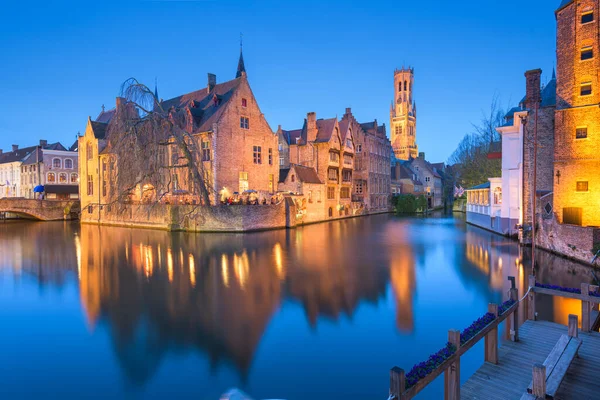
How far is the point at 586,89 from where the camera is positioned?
19453mm

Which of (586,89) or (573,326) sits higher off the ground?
(586,89)

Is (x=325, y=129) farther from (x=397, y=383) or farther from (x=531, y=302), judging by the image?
(x=397, y=383)

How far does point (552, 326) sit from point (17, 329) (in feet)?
45.4

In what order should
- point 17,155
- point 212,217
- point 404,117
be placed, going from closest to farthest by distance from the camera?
point 212,217 → point 17,155 → point 404,117

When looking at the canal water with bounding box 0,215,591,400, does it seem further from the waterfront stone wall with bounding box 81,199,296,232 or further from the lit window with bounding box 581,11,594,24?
the lit window with bounding box 581,11,594,24

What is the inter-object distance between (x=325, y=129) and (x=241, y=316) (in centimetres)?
3577

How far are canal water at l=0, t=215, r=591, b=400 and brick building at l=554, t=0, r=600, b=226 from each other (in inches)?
155

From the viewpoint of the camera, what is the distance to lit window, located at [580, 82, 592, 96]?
762 inches

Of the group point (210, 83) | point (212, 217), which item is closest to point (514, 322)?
point (212, 217)

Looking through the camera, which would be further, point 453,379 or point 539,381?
point 453,379

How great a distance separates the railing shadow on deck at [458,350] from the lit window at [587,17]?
19.0 m

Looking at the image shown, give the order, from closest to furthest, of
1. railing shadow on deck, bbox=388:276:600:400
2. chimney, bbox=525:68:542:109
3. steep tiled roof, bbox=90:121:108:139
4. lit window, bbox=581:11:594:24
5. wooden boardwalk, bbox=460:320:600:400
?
railing shadow on deck, bbox=388:276:600:400 < wooden boardwalk, bbox=460:320:600:400 < lit window, bbox=581:11:594:24 < chimney, bbox=525:68:542:109 < steep tiled roof, bbox=90:121:108:139

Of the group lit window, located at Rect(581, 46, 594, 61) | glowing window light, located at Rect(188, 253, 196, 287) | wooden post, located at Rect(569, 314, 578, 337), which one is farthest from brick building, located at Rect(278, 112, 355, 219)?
wooden post, located at Rect(569, 314, 578, 337)

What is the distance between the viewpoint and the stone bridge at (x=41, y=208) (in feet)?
136
